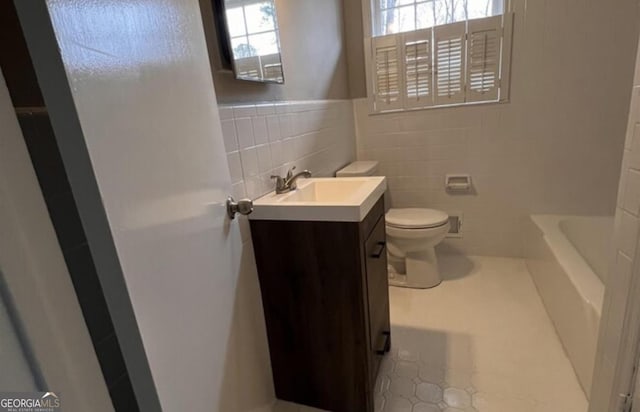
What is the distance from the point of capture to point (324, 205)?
1.08 metres

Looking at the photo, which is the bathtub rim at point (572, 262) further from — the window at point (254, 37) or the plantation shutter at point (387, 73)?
the window at point (254, 37)

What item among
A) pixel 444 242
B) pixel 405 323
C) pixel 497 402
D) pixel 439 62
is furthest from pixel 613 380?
pixel 439 62

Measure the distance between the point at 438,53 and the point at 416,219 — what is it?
1.17 metres

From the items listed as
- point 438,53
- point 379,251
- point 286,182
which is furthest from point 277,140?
point 438,53

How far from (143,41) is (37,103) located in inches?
13.1

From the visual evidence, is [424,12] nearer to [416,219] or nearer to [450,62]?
[450,62]

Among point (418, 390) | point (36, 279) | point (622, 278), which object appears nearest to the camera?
point (36, 279)

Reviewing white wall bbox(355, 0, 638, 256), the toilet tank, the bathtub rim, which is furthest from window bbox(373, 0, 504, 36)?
the bathtub rim

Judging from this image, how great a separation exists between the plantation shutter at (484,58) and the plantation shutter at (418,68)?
252 mm

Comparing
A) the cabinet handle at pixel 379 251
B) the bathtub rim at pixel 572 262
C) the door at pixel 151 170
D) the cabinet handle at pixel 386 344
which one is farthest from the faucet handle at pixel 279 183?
the bathtub rim at pixel 572 262

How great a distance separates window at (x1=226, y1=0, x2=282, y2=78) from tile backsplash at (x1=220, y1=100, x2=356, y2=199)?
0.15 meters

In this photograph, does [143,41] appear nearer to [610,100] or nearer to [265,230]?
[265,230]

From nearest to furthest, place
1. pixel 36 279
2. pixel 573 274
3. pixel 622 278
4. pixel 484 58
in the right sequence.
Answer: pixel 36 279 < pixel 622 278 < pixel 573 274 < pixel 484 58

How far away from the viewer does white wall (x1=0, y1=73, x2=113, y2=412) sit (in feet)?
1.37
